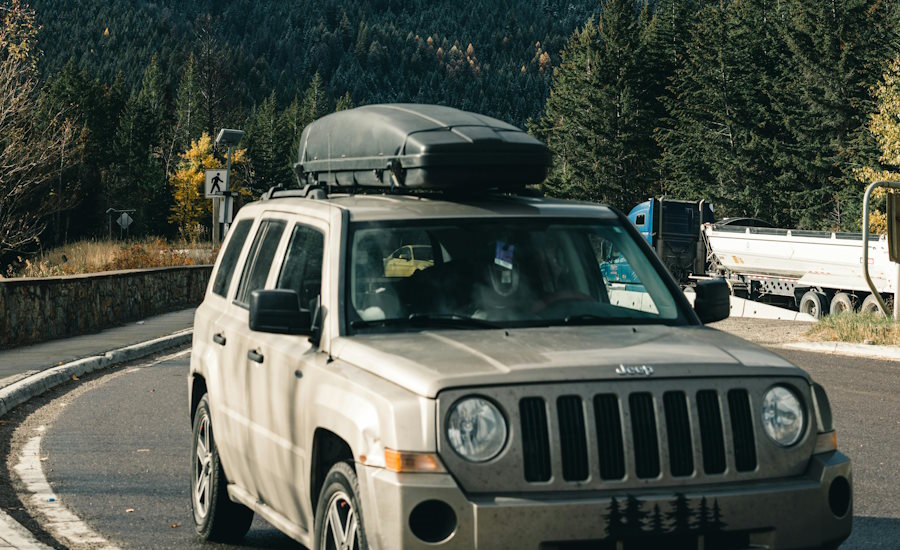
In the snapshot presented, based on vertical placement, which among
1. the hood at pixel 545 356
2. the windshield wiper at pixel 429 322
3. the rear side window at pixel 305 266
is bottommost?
the hood at pixel 545 356

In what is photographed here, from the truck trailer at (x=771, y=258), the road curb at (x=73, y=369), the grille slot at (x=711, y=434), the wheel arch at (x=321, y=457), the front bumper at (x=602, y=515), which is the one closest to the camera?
the front bumper at (x=602, y=515)

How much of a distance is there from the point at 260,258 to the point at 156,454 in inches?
147

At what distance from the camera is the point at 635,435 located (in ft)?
14.3

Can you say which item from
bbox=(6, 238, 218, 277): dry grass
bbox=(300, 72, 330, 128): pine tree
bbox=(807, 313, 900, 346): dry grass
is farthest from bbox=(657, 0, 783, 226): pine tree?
bbox=(300, 72, 330, 128): pine tree

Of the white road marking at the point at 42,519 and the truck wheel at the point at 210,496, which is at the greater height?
the truck wheel at the point at 210,496

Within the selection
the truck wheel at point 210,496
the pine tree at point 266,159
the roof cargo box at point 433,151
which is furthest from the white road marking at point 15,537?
the pine tree at point 266,159

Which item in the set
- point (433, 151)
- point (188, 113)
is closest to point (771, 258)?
point (433, 151)

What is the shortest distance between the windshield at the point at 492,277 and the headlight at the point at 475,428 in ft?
3.12

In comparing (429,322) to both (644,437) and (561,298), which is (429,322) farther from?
(644,437)

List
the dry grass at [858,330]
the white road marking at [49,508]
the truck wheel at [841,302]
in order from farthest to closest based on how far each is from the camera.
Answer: the truck wheel at [841,302], the dry grass at [858,330], the white road marking at [49,508]

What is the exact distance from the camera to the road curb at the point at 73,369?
1294 cm

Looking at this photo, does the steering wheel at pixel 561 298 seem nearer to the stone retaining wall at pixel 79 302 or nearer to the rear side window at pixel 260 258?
the rear side window at pixel 260 258

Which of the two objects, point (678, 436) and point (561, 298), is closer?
point (678, 436)

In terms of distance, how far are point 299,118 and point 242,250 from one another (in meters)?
181
